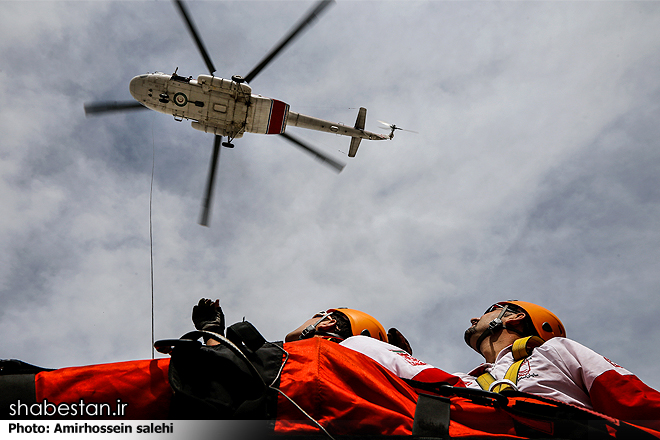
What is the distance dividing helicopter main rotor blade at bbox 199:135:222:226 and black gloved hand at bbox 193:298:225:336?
20.5ft

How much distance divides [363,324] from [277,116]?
1037 centimetres

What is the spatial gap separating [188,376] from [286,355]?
2.04 ft

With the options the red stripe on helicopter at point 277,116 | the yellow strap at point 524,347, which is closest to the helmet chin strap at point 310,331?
the yellow strap at point 524,347

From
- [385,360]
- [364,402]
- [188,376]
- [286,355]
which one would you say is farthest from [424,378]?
[188,376]

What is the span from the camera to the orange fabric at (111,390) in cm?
226

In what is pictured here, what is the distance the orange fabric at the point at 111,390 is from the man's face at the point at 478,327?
4547 millimetres

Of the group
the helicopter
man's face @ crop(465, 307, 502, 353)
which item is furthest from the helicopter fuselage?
man's face @ crop(465, 307, 502, 353)

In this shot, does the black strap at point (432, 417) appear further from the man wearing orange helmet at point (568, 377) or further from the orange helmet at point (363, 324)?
the orange helmet at point (363, 324)

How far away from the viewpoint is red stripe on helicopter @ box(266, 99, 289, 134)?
13.9 m

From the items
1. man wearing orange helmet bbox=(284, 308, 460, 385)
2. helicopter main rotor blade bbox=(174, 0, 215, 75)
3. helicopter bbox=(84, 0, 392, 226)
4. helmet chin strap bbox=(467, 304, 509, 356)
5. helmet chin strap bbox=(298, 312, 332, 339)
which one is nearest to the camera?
man wearing orange helmet bbox=(284, 308, 460, 385)

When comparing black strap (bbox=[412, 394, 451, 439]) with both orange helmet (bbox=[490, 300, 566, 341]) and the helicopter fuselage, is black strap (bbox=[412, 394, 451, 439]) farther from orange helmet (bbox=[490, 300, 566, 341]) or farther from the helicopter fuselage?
the helicopter fuselage

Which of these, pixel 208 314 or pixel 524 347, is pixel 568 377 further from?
pixel 208 314

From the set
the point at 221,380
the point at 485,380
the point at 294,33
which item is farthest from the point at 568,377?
the point at 294,33

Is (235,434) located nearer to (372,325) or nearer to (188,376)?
(188,376)
